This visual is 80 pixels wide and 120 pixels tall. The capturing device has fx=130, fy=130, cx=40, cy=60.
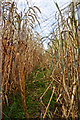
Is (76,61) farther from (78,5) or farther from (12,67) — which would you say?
(12,67)

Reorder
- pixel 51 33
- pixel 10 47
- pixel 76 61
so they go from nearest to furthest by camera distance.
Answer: pixel 76 61
pixel 10 47
pixel 51 33

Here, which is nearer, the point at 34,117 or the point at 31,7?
the point at 34,117

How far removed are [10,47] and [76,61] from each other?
414 mm

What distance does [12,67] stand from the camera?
0.81 m

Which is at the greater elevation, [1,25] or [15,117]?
[1,25]

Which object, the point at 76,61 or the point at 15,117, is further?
the point at 15,117

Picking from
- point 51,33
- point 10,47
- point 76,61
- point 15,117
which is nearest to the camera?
→ point 76,61

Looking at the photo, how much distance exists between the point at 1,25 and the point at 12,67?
26cm

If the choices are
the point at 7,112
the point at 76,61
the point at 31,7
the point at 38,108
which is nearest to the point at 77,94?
the point at 76,61

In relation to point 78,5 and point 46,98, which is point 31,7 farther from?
point 46,98

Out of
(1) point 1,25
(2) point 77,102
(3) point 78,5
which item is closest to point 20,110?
(2) point 77,102

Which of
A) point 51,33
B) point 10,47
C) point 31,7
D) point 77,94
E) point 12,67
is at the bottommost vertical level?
point 77,94

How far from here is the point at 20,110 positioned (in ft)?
2.43

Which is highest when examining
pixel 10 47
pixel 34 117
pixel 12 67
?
pixel 10 47
